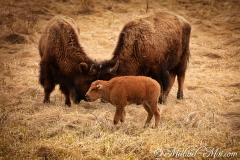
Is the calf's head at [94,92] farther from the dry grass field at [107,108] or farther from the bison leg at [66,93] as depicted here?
the bison leg at [66,93]

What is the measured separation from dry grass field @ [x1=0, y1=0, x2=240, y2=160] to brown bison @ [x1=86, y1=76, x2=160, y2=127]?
0.40 meters

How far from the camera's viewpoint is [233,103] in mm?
8352

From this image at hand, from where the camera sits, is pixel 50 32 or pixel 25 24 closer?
Answer: pixel 50 32

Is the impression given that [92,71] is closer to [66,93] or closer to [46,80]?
[66,93]

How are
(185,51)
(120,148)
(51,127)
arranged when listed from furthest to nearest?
(185,51), (51,127), (120,148)

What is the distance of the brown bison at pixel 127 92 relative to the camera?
653cm

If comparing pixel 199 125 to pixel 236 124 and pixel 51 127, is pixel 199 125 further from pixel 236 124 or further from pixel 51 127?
pixel 51 127

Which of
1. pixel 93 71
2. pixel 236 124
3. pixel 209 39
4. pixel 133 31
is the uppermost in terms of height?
pixel 133 31

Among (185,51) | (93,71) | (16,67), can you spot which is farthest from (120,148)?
(16,67)

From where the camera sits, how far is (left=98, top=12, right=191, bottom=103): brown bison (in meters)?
8.12

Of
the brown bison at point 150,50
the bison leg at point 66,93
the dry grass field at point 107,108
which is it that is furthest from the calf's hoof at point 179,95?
the bison leg at point 66,93

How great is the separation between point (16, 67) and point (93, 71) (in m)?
4.06

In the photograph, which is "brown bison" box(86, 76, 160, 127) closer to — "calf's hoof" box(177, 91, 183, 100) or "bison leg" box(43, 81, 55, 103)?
"bison leg" box(43, 81, 55, 103)

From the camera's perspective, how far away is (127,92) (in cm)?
654
